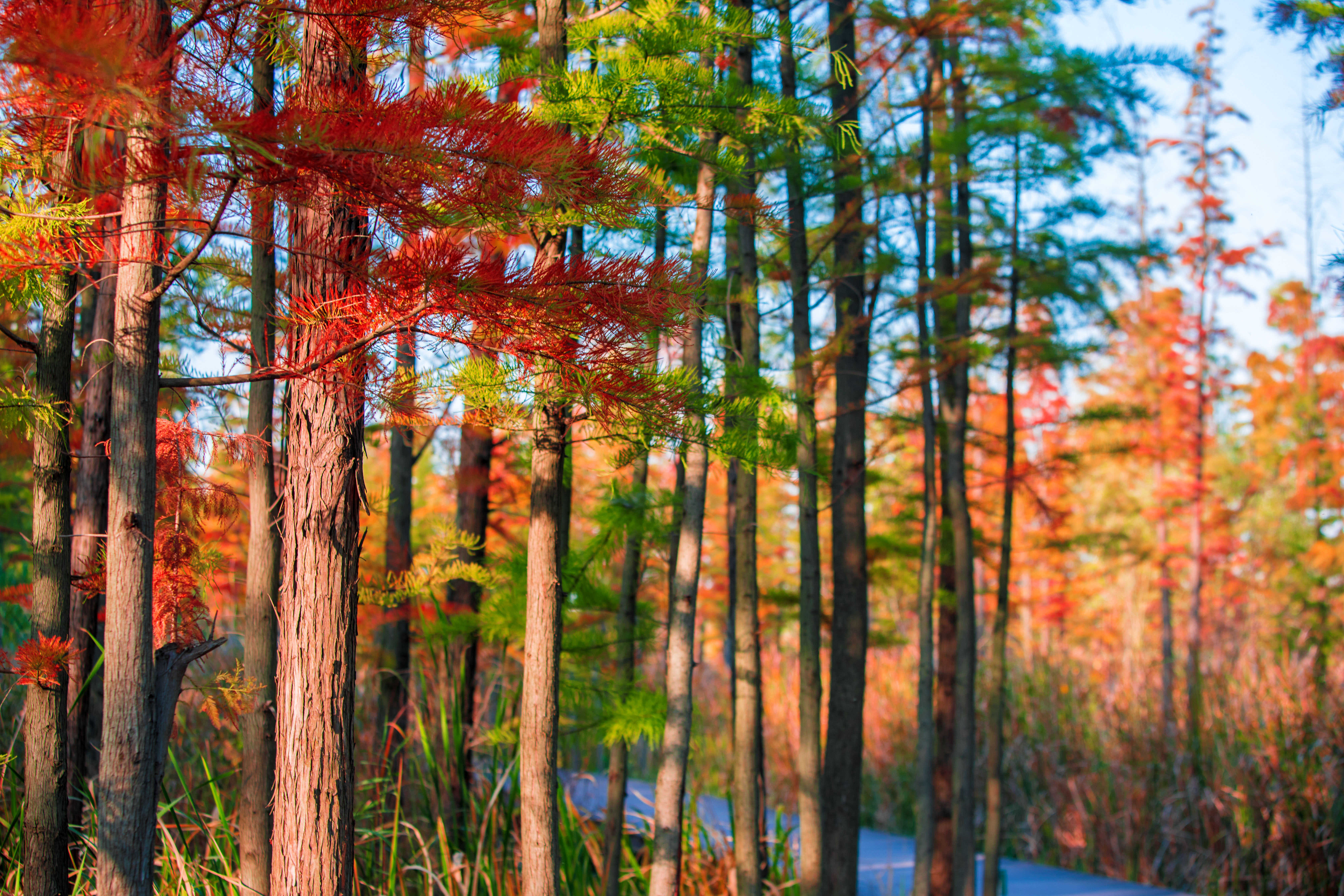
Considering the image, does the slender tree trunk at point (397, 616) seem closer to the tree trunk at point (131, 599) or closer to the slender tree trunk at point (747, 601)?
the slender tree trunk at point (747, 601)

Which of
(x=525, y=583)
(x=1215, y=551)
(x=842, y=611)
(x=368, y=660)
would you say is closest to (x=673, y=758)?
(x=525, y=583)

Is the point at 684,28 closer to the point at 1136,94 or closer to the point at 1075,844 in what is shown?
the point at 1136,94

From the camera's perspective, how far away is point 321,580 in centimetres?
312

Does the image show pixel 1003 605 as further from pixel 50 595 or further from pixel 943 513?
pixel 50 595

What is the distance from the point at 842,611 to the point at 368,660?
13.5ft

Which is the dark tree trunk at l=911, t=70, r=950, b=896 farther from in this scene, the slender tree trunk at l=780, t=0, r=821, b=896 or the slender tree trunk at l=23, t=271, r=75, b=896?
the slender tree trunk at l=23, t=271, r=75, b=896

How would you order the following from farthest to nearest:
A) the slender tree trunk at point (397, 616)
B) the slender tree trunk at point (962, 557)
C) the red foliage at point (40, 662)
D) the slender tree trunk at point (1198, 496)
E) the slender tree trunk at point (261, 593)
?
the slender tree trunk at point (1198, 496)
the slender tree trunk at point (962, 557)
the slender tree trunk at point (397, 616)
the slender tree trunk at point (261, 593)
the red foliage at point (40, 662)

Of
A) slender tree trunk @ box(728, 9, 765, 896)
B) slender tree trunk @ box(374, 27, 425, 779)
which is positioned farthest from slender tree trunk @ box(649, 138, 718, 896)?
slender tree trunk @ box(374, 27, 425, 779)

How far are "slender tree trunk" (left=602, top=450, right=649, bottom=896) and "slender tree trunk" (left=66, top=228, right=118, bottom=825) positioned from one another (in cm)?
245

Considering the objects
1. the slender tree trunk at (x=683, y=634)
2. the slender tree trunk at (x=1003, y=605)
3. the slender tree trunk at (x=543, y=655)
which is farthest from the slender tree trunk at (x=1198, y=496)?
the slender tree trunk at (x=543, y=655)

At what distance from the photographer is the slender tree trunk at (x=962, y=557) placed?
22.5 ft

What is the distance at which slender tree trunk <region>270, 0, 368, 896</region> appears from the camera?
10.0 ft

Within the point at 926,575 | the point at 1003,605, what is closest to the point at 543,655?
the point at 926,575

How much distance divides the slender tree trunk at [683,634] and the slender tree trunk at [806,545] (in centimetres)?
70
